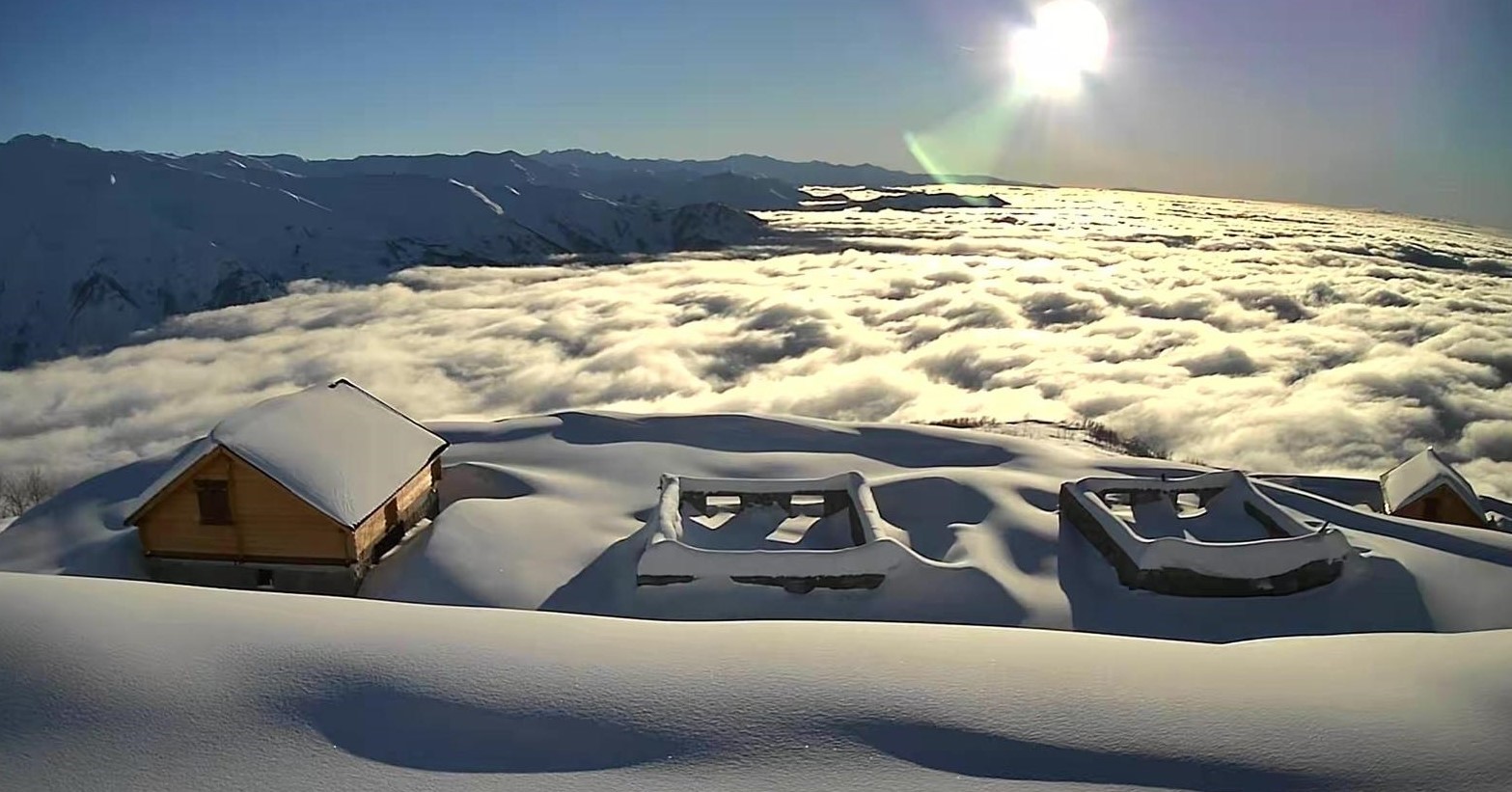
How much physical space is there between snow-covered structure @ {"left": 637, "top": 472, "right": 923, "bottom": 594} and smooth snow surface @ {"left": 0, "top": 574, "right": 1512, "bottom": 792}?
8898 millimetres

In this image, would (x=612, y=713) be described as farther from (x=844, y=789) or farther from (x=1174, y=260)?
(x=1174, y=260)

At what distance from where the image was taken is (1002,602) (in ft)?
53.2

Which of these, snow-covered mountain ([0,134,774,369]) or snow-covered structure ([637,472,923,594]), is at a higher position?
snow-covered mountain ([0,134,774,369])

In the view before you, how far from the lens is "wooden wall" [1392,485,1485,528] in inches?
939

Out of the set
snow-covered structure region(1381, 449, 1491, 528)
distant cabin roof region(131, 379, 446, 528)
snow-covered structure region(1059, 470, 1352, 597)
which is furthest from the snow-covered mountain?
snow-covered structure region(1381, 449, 1491, 528)

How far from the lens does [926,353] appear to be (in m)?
109

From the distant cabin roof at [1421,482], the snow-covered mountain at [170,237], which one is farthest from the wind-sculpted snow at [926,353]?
the distant cabin roof at [1421,482]

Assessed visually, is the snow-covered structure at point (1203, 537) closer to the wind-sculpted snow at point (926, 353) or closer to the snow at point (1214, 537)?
the snow at point (1214, 537)

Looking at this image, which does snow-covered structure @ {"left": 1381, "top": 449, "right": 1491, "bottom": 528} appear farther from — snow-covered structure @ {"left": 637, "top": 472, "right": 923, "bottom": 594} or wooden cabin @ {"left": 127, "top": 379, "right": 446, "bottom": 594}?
wooden cabin @ {"left": 127, "top": 379, "right": 446, "bottom": 594}

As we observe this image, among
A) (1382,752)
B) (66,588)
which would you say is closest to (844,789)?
(1382,752)

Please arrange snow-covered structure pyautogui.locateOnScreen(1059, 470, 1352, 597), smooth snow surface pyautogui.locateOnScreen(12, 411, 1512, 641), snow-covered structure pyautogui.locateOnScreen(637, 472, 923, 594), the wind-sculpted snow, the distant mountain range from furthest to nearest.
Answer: the distant mountain range → the wind-sculpted snow → snow-covered structure pyautogui.locateOnScreen(1059, 470, 1352, 597) → snow-covered structure pyautogui.locateOnScreen(637, 472, 923, 594) → smooth snow surface pyautogui.locateOnScreen(12, 411, 1512, 641)

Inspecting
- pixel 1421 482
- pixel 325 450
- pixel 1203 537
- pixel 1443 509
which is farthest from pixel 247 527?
pixel 1443 509

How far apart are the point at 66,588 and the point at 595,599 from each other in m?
9.98

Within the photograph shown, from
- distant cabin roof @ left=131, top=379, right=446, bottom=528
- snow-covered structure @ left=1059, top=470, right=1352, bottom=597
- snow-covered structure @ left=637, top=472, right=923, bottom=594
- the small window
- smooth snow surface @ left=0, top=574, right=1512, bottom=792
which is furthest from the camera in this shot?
the small window
